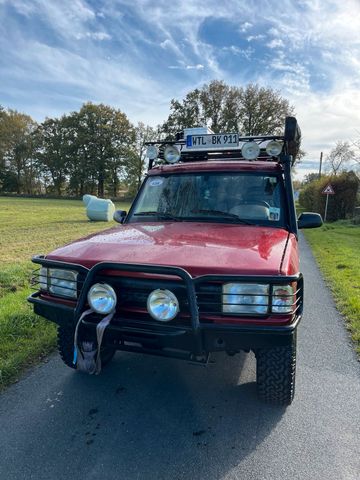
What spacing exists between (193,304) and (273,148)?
246cm

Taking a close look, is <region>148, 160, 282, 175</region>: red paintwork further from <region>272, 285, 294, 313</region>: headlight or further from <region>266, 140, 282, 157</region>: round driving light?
<region>272, 285, 294, 313</region>: headlight

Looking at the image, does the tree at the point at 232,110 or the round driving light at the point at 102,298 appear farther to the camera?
the tree at the point at 232,110

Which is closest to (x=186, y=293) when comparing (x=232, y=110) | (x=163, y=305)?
(x=163, y=305)

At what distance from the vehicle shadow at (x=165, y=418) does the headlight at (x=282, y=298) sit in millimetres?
956

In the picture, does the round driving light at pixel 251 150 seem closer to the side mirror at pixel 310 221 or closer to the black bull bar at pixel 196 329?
the side mirror at pixel 310 221

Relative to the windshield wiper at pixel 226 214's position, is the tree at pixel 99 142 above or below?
above

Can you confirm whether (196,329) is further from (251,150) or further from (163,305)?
(251,150)

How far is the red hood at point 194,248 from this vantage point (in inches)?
93.4

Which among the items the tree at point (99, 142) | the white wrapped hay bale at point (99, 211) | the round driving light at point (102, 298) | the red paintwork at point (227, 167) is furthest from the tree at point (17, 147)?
the round driving light at point (102, 298)

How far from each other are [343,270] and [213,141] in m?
4.90

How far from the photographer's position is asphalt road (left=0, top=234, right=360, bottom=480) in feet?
7.36

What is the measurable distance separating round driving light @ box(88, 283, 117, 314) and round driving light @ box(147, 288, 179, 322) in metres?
0.30

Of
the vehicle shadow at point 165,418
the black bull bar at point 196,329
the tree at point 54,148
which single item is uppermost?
the tree at point 54,148

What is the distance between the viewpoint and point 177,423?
268cm
